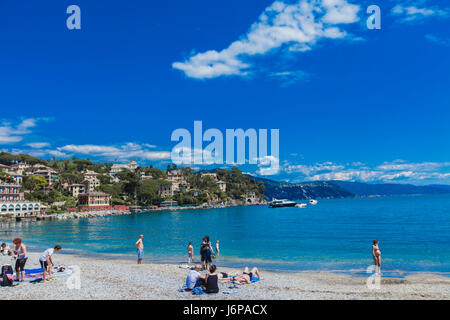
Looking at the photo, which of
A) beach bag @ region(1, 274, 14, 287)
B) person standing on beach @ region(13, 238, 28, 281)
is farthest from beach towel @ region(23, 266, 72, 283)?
beach bag @ region(1, 274, 14, 287)

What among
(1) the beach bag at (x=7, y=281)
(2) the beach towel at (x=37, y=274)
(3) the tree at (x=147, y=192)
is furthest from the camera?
(3) the tree at (x=147, y=192)

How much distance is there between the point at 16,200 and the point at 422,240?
120 metres

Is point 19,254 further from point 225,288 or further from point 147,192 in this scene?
point 147,192

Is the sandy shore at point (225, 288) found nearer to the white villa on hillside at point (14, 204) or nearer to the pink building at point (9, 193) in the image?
the white villa on hillside at point (14, 204)

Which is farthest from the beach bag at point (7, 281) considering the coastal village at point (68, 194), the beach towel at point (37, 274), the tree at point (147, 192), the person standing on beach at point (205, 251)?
the tree at point (147, 192)

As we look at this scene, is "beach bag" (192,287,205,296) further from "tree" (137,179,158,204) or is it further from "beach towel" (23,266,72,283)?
"tree" (137,179,158,204)

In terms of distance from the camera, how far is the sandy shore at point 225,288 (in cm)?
1432

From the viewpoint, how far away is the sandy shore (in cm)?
1432

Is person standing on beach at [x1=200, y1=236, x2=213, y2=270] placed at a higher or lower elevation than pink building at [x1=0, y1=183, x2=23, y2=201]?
lower

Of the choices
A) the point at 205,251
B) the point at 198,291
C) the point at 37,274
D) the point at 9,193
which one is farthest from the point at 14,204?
the point at 198,291

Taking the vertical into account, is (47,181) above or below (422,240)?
above
